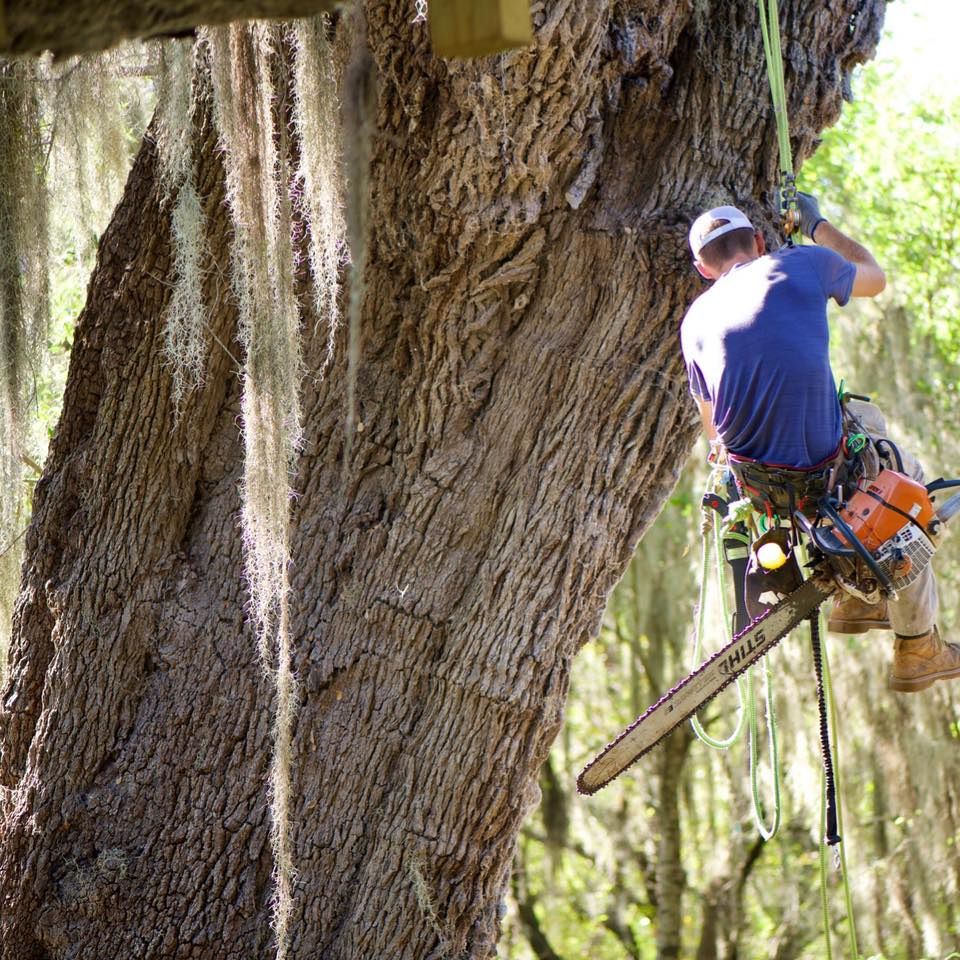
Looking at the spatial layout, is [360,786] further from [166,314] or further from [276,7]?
[276,7]

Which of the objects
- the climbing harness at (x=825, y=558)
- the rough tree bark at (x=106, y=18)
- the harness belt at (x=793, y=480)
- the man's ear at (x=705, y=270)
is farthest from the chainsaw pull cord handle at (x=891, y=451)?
the rough tree bark at (x=106, y=18)

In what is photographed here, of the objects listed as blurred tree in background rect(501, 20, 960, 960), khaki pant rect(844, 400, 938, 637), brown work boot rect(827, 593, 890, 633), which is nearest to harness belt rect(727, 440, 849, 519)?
khaki pant rect(844, 400, 938, 637)

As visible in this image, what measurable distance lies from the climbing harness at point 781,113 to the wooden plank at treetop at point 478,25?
197cm

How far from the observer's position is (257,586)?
14.5 ft

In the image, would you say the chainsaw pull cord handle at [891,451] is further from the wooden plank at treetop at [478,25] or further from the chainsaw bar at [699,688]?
the wooden plank at treetop at [478,25]

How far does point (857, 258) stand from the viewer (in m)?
4.38

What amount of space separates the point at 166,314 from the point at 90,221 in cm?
174

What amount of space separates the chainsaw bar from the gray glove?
1148mm

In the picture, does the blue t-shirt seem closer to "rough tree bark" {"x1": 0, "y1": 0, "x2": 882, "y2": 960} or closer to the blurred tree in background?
"rough tree bark" {"x1": 0, "y1": 0, "x2": 882, "y2": 960}

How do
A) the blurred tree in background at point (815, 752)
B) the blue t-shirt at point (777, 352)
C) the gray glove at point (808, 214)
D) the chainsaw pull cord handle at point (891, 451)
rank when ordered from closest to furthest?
the blue t-shirt at point (777, 352), the chainsaw pull cord handle at point (891, 451), the gray glove at point (808, 214), the blurred tree in background at point (815, 752)

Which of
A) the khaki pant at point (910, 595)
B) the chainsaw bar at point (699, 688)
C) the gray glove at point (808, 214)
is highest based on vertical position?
the gray glove at point (808, 214)

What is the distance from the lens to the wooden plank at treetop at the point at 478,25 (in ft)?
7.72

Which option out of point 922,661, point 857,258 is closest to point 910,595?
point 922,661

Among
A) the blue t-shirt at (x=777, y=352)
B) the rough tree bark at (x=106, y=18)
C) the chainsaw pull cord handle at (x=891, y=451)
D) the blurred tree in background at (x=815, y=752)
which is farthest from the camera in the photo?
the blurred tree in background at (x=815, y=752)
